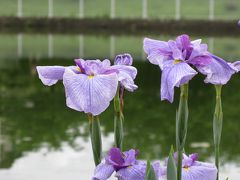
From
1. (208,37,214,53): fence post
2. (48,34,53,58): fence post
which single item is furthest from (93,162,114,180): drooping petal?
Answer: (208,37,214,53): fence post

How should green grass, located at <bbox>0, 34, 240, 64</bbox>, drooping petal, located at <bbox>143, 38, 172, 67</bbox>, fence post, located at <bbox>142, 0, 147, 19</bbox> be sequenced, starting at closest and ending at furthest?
drooping petal, located at <bbox>143, 38, 172, 67</bbox>, green grass, located at <bbox>0, 34, 240, 64</bbox>, fence post, located at <bbox>142, 0, 147, 19</bbox>

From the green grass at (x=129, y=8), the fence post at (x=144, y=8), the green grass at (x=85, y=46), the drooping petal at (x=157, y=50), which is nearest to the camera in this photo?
the drooping petal at (x=157, y=50)

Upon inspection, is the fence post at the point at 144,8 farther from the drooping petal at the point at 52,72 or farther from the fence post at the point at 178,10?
the drooping petal at the point at 52,72

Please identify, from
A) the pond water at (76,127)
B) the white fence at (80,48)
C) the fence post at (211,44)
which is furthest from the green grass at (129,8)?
the pond water at (76,127)

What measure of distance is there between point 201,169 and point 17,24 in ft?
71.2

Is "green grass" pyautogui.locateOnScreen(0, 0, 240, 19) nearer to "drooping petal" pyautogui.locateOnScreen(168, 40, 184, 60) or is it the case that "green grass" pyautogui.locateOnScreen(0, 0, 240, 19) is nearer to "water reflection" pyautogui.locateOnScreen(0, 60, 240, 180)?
"water reflection" pyautogui.locateOnScreen(0, 60, 240, 180)

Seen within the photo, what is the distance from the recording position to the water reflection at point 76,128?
568 cm

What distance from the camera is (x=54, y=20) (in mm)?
22141

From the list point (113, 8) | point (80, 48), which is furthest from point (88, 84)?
point (113, 8)

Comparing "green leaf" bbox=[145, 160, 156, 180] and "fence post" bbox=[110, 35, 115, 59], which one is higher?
"green leaf" bbox=[145, 160, 156, 180]

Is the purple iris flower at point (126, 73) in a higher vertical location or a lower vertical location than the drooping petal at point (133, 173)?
higher

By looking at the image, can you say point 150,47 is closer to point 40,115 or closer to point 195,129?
point 195,129

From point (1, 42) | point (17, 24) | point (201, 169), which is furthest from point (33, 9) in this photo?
point (201, 169)

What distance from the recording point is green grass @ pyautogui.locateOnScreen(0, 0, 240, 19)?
25484mm
